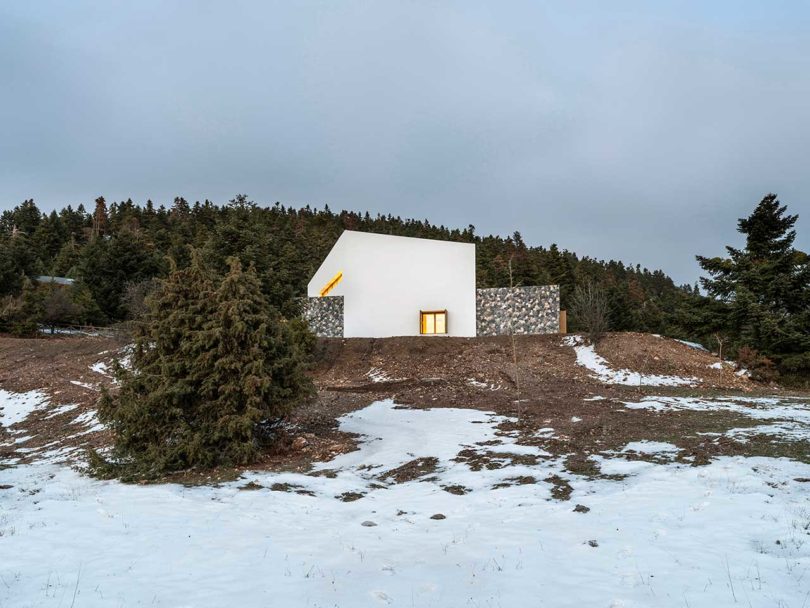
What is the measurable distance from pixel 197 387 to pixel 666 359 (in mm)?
15745

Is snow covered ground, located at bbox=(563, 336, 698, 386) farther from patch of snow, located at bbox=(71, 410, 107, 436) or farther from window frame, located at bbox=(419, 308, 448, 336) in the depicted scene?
patch of snow, located at bbox=(71, 410, 107, 436)

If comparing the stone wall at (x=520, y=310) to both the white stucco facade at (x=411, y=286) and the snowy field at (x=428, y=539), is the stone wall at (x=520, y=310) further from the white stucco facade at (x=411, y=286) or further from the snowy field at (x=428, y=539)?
the snowy field at (x=428, y=539)

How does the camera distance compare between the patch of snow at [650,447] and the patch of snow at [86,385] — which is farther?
the patch of snow at [86,385]

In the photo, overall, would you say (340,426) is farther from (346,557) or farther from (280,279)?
(280,279)

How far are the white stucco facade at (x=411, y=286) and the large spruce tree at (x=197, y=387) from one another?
48.6ft

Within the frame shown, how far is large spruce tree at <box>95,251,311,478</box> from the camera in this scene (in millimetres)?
8000

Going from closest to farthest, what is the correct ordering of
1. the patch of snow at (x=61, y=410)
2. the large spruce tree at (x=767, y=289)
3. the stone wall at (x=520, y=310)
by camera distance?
1. the patch of snow at (x=61, y=410)
2. the large spruce tree at (x=767, y=289)
3. the stone wall at (x=520, y=310)

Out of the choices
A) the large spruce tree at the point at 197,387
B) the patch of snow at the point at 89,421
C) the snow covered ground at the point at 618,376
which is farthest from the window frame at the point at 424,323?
the large spruce tree at the point at 197,387

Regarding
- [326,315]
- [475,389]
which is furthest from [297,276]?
[475,389]

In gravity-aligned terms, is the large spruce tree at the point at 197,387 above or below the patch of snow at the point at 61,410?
above

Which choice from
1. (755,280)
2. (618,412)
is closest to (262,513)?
(618,412)

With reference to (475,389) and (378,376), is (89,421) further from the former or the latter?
(475,389)

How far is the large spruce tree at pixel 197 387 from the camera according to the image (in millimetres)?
8000

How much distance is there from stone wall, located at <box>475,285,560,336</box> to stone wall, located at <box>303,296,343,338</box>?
689cm
